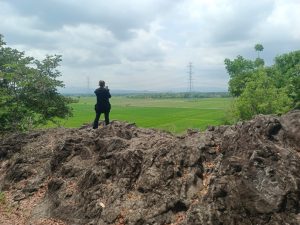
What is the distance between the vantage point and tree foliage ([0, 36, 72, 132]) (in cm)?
2648

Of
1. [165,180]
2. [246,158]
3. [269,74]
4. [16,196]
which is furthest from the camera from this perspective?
[269,74]

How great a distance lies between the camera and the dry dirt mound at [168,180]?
11531 mm

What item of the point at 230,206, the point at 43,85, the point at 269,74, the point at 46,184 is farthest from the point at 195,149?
the point at 269,74

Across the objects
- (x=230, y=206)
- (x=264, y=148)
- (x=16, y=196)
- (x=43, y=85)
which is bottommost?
(x=16, y=196)

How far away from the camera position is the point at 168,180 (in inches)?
545

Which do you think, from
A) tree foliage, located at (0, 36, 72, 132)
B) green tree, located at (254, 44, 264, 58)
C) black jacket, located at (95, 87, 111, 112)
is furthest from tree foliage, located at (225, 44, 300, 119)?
black jacket, located at (95, 87, 111, 112)

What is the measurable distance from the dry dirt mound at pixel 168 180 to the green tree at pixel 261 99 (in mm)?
51578

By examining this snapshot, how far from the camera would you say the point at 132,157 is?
51.3ft

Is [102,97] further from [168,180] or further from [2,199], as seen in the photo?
[168,180]

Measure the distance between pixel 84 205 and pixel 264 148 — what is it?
731 cm

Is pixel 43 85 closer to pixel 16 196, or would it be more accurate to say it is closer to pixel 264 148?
pixel 16 196

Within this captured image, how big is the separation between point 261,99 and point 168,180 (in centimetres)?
5734

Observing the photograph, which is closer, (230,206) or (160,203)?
(230,206)

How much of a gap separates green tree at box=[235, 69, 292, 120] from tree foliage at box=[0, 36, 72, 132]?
145ft
